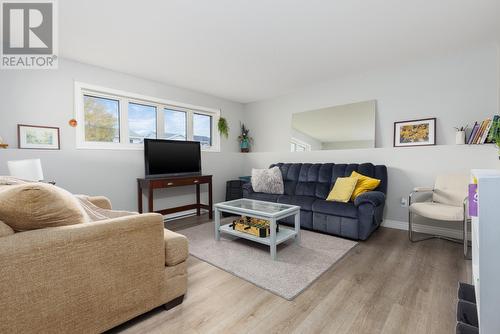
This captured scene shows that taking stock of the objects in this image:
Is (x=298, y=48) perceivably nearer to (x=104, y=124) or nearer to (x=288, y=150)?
(x=288, y=150)

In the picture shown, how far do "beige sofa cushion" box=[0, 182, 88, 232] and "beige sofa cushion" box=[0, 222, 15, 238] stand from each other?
0.02m

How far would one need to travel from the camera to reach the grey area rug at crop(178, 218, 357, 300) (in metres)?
1.93

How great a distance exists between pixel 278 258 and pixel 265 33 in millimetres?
2323

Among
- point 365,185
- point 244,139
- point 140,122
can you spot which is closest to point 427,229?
point 365,185

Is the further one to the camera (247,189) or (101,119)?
(247,189)

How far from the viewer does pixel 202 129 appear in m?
4.73

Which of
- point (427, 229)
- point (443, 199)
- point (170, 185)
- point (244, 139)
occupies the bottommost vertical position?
point (427, 229)

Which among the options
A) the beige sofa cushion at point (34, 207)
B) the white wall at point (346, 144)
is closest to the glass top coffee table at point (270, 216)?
the beige sofa cushion at point (34, 207)

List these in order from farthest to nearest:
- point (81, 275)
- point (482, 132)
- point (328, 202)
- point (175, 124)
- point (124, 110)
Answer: point (175, 124) → point (124, 110) → point (328, 202) → point (482, 132) → point (81, 275)

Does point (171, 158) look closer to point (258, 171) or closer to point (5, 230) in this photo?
point (258, 171)

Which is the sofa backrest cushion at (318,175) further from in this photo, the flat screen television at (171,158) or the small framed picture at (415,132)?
the flat screen television at (171,158)

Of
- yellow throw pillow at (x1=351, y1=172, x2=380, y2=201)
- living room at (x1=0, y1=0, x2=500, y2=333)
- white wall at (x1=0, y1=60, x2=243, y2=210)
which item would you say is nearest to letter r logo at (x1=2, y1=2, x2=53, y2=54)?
living room at (x1=0, y1=0, x2=500, y2=333)

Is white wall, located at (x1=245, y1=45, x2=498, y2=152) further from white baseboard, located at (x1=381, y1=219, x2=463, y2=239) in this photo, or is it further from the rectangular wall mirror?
white baseboard, located at (x1=381, y1=219, x2=463, y2=239)

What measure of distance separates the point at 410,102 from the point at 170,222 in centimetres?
399
